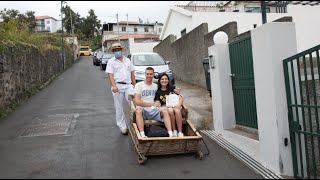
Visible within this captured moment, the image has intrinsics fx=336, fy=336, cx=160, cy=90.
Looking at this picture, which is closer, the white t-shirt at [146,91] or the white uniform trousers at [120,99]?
the white t-shirt at [146,91]

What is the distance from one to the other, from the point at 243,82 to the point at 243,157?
55.5 inches

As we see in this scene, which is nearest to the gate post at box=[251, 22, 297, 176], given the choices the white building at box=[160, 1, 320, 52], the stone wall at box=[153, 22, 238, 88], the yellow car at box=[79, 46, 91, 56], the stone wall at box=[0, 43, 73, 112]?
the white building at box=[160, 1, 320, 52]

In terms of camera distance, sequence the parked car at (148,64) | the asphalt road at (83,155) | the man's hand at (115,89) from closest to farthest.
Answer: the asphalt road at (83,155)
the man's hand at (115,89)
the parked car at (148,64)

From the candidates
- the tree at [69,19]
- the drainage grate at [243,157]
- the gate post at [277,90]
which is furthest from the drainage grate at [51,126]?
the tree at [69,19]

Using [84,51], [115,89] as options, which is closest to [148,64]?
[115,89]

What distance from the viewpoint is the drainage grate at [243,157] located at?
180 inches

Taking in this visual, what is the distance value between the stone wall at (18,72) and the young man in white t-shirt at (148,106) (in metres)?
5.64

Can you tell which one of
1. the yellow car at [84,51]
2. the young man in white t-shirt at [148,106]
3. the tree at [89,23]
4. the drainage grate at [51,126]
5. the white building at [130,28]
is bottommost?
the drainage grate at [51,126]

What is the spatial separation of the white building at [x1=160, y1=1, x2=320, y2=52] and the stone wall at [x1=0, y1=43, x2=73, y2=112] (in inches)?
272

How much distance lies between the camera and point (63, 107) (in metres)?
10.9

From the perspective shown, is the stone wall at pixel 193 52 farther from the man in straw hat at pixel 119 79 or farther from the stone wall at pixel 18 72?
the stone wall at pixel 18 72

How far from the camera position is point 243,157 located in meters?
5.36

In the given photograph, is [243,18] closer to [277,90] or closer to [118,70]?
[118,70]

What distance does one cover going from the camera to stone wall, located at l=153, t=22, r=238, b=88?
12148 mm
